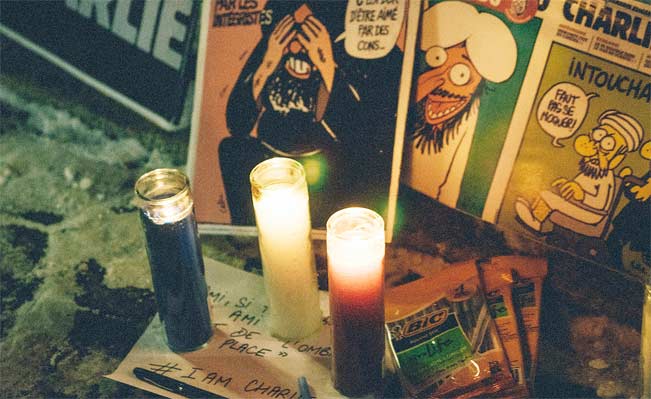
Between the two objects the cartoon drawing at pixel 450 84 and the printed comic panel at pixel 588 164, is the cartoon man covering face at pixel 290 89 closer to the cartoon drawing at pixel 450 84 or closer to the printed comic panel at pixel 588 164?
the cartoon drawing at pixel 450 84

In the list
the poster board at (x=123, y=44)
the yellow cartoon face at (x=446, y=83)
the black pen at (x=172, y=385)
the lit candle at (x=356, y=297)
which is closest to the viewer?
the lit candle at (x=356, y=297)

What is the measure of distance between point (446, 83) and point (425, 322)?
0.39m

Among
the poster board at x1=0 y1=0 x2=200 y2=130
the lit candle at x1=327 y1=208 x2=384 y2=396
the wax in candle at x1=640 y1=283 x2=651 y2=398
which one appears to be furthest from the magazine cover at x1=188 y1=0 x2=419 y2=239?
the wax in candle at x1=640 y1=283 x2=651 y2=398

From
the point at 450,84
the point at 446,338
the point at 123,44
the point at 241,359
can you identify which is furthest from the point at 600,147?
the point at 123,44

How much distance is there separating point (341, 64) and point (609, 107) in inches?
16.7

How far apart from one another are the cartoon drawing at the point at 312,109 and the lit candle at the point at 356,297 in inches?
11.1

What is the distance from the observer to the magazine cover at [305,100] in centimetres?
99

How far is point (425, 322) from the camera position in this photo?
0.88 m

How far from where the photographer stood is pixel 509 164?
977 millimetres

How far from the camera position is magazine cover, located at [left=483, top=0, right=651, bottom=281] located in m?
0.83

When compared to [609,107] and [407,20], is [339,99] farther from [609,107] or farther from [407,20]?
[609,107]

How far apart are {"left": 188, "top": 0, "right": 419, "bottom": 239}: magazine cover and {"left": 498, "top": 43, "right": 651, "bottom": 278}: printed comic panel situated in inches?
8.6

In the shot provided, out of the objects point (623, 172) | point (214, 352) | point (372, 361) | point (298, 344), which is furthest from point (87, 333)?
point (623, 172)

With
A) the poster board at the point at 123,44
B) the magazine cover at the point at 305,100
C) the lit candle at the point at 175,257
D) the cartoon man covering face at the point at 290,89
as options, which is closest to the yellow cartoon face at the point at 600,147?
the magazine cover at the point at 305,100
